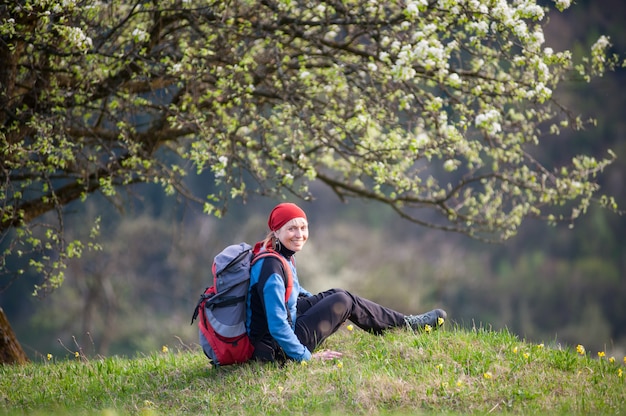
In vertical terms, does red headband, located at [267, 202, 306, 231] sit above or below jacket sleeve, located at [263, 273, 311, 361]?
above

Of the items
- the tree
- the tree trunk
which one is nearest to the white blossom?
the tree

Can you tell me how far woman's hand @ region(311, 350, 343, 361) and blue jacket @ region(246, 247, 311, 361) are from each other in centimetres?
17

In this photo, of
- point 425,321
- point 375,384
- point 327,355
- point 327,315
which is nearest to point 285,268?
point 327,315

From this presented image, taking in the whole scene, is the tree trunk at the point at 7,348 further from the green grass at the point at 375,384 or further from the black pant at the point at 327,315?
the black pant at the point at 327,315

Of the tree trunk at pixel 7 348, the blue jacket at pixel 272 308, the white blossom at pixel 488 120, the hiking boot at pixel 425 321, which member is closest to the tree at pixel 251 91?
the white blossom at pixel 488 120

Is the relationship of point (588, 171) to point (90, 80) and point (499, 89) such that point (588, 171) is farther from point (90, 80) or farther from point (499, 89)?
point (90, 80)

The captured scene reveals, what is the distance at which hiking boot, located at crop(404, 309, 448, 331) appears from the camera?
6.79 metres

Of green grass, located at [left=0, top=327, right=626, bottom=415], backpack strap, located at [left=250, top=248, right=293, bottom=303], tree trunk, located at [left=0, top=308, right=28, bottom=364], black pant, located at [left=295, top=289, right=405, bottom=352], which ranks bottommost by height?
tree trunk, located at [left=0, top=308, right=28, bottom=364]

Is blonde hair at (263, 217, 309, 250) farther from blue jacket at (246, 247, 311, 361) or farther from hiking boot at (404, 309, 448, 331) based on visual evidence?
hiking boot at (404, 309, 448, 331)

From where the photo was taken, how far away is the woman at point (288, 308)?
231 inches

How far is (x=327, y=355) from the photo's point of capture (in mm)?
6355

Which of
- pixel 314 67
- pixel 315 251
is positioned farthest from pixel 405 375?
pixel 315 251

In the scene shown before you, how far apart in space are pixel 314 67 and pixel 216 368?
15.1ft

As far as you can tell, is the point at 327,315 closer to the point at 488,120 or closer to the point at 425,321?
the point at 425,321
